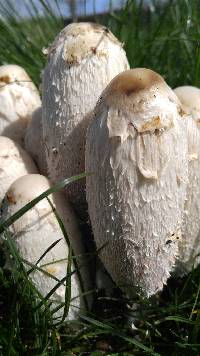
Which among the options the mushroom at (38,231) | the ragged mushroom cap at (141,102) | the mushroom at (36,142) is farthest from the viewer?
the mushroom at (36,142)

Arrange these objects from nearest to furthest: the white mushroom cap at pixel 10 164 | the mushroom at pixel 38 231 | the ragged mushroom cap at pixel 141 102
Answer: the ragged mushroom cap at pixel 141 102 < the mushroom at pixel 38 231 < the white mushroom cap at pixel 10 164

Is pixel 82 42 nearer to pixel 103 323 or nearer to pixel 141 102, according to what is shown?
pixel 141 102

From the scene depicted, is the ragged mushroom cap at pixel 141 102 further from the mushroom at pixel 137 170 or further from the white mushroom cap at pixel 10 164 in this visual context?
the white mushroom cap at pixel 10 164

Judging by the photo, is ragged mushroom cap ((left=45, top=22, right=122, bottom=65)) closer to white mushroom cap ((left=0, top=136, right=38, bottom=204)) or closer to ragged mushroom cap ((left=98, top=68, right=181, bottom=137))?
ragged mushroom cap ((left=98, top=68, right=181, bottom=137))

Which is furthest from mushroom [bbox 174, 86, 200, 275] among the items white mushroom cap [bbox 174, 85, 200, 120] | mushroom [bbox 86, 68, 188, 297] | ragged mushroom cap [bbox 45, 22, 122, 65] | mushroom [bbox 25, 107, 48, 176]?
mushroom [bbox 25, 107, 48, 176]

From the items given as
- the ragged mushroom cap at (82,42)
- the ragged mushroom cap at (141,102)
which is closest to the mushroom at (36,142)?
the ragged mushroom cap at (82,42)

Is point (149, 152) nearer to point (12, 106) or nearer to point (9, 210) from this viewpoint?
point (9, 210)
